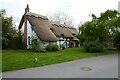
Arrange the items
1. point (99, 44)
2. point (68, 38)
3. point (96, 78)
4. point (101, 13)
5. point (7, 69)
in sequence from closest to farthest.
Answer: point (96, 78) < point (7, 69) < point (99, 44) < point (101, 13) < point (68, 38)

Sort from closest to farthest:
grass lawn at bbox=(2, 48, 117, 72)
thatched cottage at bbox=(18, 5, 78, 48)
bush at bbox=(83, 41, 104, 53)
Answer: grass lawn at bbox=(2, 48, 117, 72) < bush at bbox=(83, 41, 104, 53) < thatched cottage at bbox=(18, 5, 78, 48)

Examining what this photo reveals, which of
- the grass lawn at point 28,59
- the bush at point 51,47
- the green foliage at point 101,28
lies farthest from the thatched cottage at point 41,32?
the grass lawn at point 28,59

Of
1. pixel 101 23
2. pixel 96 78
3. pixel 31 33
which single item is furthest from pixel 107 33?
pixel 96 78

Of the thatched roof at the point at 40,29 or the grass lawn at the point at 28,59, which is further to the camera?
the thatched roof at the point at 40,29

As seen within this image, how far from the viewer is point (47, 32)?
28156mm

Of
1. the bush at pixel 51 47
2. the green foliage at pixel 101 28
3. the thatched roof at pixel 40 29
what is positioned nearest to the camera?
the green foliage at pixel 101 28

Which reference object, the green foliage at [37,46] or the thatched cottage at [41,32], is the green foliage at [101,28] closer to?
the thatched cottage at [41,32]

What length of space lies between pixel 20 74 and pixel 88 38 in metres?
19.2

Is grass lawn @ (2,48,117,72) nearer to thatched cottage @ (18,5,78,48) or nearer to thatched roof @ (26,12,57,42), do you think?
thatched roof @ (26,12,57,42)

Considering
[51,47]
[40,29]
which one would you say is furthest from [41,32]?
[51,47]

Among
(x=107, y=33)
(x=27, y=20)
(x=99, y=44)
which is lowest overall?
(x=99, y=44)

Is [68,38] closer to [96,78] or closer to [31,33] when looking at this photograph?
[31,33]

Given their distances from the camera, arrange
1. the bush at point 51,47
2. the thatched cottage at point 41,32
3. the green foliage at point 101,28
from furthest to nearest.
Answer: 1. the thatched cottage at point 41,32
2. the bush at point 51,47
3. the green foliage at point 101,28

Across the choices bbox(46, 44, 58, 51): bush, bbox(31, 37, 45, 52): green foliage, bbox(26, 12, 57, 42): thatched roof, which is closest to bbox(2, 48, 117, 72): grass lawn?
bbox(31, 37, 45, 52): green foliage
